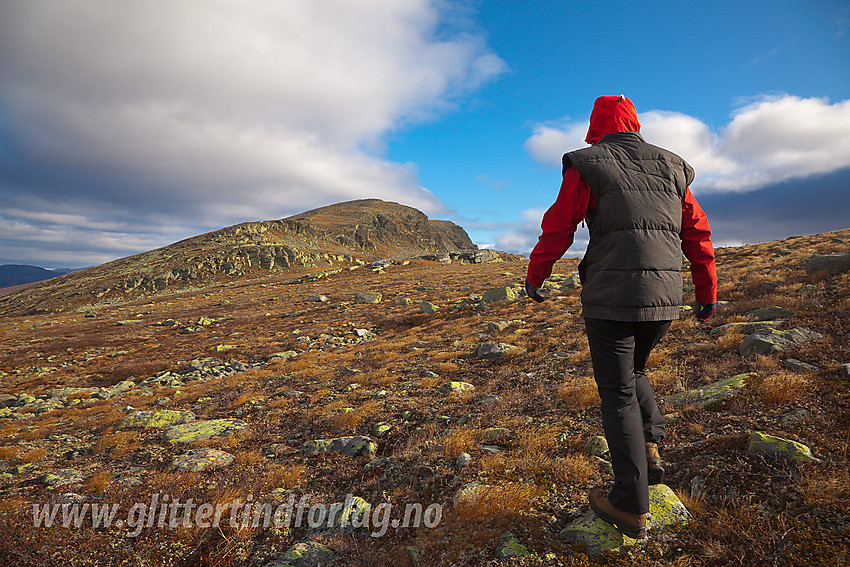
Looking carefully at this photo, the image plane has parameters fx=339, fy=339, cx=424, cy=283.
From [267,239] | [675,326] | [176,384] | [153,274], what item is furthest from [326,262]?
[675,326]

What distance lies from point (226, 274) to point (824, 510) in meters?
94.5

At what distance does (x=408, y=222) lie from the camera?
187250 millimetres

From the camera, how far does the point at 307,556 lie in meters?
3.27

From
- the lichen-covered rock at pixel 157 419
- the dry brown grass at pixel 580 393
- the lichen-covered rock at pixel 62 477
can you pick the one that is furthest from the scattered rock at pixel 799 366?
the lichen-covered rock at pixel 157 419

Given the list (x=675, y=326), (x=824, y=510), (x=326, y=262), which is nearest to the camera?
(x=824, y=510)

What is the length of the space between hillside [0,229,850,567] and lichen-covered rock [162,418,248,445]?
0.20 ft

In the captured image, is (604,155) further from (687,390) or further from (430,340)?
(430,340)

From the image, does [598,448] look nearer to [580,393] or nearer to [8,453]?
[580,393]

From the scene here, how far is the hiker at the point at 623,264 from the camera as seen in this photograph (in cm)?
282

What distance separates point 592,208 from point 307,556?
4214 mm

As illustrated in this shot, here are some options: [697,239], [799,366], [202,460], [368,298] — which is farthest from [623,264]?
[368,298]

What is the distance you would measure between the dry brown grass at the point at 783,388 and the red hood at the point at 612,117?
404 cm

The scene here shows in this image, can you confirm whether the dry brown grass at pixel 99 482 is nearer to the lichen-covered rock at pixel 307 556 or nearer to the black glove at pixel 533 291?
the lichen-covered rock at pixel 307 556

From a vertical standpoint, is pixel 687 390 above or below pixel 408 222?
below
